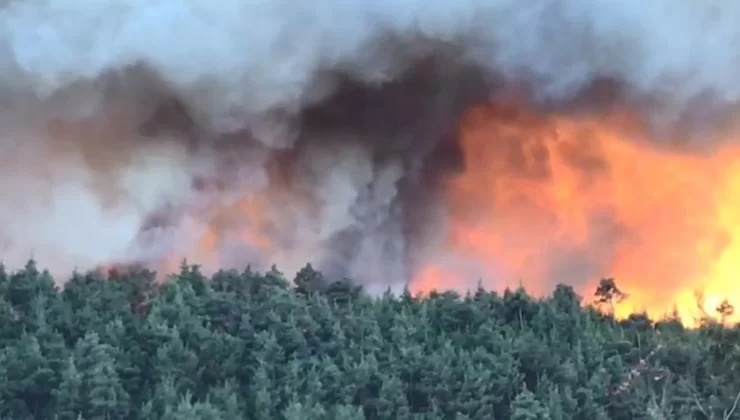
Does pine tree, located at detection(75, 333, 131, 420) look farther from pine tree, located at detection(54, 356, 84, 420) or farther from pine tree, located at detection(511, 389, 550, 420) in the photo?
pine tree, located at detection(511, 389, 550, 420)

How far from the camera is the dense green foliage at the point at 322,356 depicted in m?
10.6

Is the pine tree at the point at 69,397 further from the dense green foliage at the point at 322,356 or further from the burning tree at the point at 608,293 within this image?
the burning tree at the point at 608,293

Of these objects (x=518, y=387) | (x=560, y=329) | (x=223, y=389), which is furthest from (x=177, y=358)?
(x=560, y=329)

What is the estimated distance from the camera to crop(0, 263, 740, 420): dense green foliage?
34.9 feet

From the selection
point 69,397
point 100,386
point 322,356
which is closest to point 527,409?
point 322,356

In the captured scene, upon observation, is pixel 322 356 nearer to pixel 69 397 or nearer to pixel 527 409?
pixel 527 409

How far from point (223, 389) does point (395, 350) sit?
193cm

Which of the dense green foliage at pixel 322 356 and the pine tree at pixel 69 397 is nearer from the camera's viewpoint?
the pine tree at pixel 69 397

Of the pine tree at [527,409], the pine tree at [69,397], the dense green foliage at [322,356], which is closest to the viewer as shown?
the pine tree at [69,397]

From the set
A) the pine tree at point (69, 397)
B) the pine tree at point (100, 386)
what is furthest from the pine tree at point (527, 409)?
the pine tree at point (69, 397)

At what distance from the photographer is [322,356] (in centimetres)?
1168

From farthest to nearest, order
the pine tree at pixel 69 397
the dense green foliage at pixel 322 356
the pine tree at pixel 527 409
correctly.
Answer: the dense green foliage at pixel 322 356 < the pine tree at pixel 527 409 < the pine tree at pixel 69 397

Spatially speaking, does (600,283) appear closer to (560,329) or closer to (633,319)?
(633,319)

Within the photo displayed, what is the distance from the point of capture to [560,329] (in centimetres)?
1251
